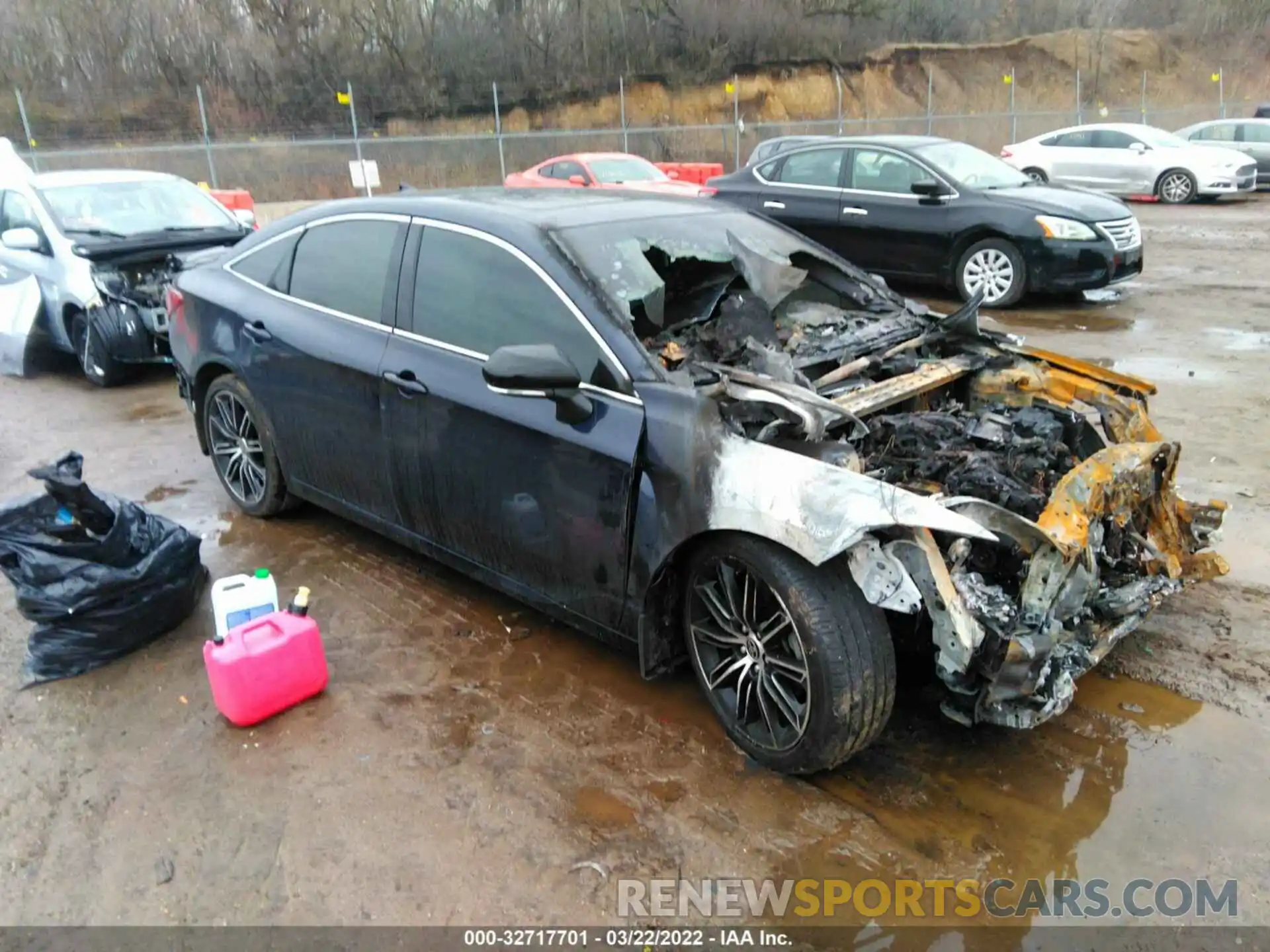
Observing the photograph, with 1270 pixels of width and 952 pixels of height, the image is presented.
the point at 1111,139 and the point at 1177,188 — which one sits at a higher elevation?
the point at 1111,139

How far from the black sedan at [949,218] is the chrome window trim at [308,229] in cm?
701

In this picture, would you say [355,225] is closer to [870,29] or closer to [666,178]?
[666,178]

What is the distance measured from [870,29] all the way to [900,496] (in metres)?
37.4

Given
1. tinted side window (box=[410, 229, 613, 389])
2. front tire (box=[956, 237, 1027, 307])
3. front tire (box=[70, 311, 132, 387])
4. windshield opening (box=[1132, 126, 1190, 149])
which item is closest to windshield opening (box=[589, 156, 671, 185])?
front tire (box=[956, 237, 1027, 307])

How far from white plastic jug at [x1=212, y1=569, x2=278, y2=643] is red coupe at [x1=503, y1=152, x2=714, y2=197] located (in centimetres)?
1052

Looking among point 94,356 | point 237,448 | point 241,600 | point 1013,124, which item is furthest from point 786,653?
point 1013,124

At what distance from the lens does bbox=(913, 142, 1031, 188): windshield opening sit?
32.3 feet

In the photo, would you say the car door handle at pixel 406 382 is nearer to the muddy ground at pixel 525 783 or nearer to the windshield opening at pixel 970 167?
the muddy ground at pixel 525 783

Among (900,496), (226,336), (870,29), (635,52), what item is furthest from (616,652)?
(870,29)

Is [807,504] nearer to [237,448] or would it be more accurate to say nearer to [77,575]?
[77,575]

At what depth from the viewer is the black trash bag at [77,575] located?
12.1 feet

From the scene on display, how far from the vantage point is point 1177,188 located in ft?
59.0

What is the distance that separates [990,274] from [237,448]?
7.71m

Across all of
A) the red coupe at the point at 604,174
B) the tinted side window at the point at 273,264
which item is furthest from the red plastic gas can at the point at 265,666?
the red coupe at the point at 604,174
